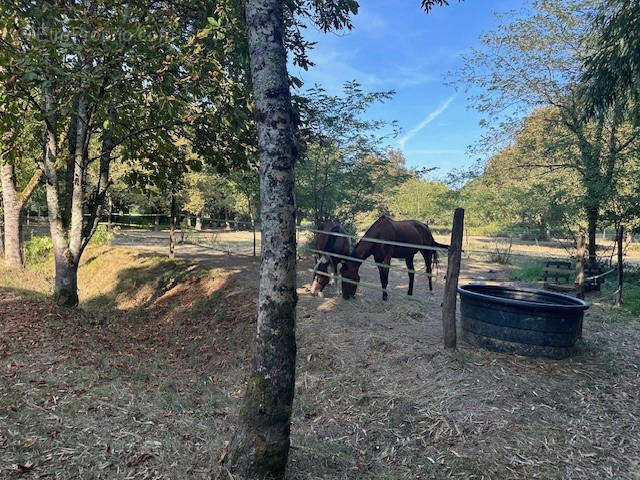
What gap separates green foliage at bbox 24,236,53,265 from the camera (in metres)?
12.8

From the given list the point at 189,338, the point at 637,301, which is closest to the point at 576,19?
the point at 637,301

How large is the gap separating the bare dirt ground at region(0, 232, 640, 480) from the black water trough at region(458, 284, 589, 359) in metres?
0.16

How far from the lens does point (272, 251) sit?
8.57 ft

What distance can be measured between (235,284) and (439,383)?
5.13 m

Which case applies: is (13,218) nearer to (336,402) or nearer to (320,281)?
(320,281)

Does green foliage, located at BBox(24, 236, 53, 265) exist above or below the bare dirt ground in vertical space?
above

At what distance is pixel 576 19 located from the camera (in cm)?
1075

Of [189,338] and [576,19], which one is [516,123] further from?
[189,338]

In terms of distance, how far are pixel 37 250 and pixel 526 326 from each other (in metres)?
14.5

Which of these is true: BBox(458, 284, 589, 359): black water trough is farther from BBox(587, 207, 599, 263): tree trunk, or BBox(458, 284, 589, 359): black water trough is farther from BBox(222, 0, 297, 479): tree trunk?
BBox(587, 207, 599, 263): tree trunk

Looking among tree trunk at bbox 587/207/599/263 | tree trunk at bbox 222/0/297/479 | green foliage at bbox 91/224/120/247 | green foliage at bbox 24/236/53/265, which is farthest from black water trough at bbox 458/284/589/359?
green foliage at bbox 91/224/120/247

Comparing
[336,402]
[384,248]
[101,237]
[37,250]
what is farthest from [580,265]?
[37,250]

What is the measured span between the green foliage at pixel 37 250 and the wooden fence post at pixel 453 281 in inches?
501

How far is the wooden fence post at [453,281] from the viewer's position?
5.04 metres
